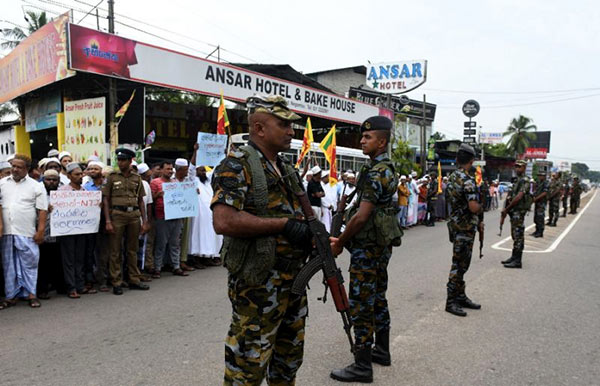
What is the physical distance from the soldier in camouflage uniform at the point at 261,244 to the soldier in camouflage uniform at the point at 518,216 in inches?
257

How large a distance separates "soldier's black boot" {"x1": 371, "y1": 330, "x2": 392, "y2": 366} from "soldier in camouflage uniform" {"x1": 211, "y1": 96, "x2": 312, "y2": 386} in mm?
1419

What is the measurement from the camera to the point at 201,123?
61.4 feet

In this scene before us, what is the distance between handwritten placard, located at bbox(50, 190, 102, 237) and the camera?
208 inches

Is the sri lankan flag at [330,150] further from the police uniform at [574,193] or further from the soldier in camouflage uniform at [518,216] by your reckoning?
the police uniform at [574,193]

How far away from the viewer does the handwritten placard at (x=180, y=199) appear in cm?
636

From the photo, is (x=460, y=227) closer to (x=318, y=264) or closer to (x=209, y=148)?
(x=318, y=264)

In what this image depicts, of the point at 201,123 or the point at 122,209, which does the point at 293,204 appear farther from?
the point at 201,123

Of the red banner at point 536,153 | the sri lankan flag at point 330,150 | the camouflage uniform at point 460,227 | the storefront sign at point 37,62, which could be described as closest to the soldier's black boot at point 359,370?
the camouflage uniform at point 460,227

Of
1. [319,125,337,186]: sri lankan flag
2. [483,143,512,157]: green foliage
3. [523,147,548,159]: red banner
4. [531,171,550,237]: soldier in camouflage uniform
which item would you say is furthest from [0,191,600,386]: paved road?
[523,147,548,159]: red banner

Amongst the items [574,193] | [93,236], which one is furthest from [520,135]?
[93,236]

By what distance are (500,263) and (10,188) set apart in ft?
27.0

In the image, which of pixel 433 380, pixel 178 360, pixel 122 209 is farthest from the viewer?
pixel 122 209

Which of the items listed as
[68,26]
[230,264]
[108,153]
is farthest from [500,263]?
[68,26]

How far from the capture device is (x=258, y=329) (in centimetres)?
207
